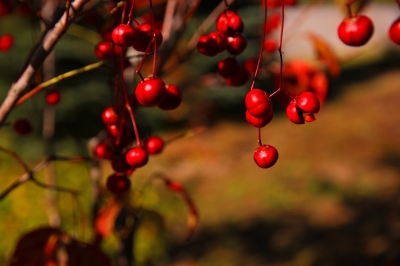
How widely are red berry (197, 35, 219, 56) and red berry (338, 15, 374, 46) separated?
0.82 ft

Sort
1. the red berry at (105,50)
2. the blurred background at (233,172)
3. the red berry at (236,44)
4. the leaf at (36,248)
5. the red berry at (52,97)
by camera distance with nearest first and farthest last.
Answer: the red berry at (236,44), the red berry at (105,50), the leaf at (36,248), the red berry at (52,97), the blurred background at (233,172)

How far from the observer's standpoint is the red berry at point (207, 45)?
0.95 meters

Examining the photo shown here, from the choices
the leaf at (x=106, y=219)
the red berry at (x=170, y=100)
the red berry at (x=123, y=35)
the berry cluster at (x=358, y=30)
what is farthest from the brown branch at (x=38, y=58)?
the leaf at (x=106, y=219)

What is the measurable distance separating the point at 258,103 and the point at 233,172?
17.5ft

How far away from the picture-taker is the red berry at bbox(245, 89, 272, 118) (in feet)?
2.42

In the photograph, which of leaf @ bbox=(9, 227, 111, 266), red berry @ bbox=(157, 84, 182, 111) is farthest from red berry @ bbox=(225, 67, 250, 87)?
leaf @ bbox=(9, 227, 111, 266)

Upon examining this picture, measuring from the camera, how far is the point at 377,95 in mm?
8438

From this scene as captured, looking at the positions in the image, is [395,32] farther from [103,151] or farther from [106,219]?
[106,219]

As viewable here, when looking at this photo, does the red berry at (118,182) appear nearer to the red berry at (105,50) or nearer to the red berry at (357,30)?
the red berry at (105,50)

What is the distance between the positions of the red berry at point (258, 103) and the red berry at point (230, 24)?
0.25 m

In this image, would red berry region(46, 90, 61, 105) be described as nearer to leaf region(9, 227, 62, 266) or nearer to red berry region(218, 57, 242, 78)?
leaf region(9, 227, 62, 266)

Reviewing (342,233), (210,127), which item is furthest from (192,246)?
(210,127)

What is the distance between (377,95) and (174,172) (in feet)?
13.4

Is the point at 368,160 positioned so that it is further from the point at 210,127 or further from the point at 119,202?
the point at 119,202
